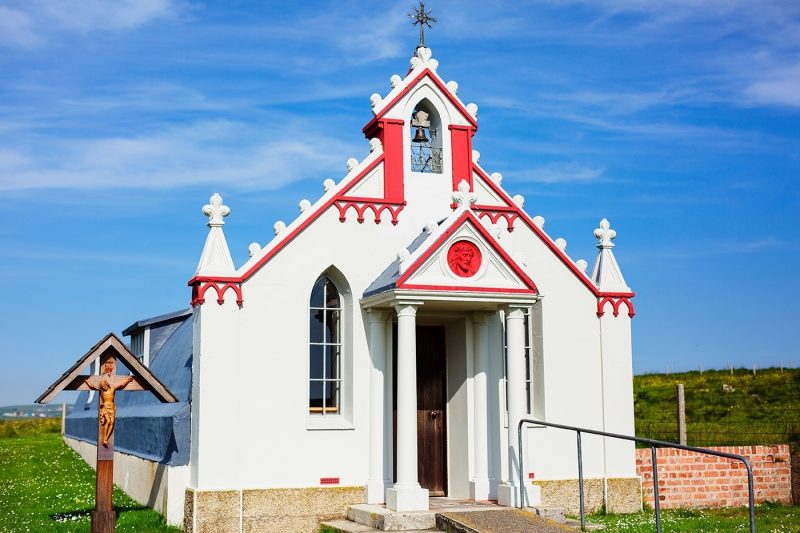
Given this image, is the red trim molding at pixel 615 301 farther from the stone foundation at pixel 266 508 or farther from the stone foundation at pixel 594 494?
the stone foundation at pixel 266 508

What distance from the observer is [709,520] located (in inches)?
589

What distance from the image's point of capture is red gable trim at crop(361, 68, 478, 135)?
613 inches

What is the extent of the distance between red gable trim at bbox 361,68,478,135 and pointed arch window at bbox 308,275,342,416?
8.95 feet

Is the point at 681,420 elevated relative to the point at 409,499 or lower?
elevated

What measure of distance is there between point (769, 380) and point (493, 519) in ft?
63.6

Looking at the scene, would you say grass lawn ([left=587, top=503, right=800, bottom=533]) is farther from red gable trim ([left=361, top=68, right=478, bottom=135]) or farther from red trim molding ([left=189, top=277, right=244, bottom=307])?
red gable trim ([left=361, top=68, right=478, bottom=135])

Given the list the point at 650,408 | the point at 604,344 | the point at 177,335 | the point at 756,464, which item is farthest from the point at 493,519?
the point at 650,408

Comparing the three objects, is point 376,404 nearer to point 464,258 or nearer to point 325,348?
point 325,348

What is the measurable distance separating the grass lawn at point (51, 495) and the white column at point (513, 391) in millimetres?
5063

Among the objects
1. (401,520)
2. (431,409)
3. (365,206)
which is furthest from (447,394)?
(365,206)

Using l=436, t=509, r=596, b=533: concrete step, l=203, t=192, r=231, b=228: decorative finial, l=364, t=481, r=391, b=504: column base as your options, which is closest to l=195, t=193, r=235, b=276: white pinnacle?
l=203, t=192, r=231, b=228: decorative finial

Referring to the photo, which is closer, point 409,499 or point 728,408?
point 409,499

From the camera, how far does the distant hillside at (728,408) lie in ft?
65.4

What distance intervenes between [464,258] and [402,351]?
1675 millimetres
